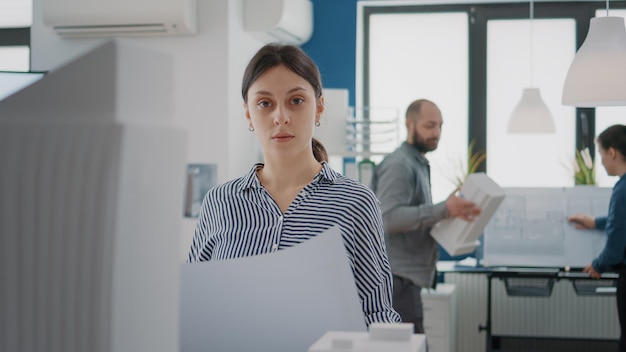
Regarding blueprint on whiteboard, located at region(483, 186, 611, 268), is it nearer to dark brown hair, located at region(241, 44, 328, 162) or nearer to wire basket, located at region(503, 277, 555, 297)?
wire basket, located at region(503, 277, 555, 297)

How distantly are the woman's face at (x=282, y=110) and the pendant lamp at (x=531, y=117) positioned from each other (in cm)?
416

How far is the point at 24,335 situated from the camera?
383 millimetres

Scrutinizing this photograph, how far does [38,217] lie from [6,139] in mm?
41

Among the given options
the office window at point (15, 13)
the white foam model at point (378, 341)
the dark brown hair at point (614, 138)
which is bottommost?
the white foam model at point (378, 341)

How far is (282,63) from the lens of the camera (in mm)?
1330

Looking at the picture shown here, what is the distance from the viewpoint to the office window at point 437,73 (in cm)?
632

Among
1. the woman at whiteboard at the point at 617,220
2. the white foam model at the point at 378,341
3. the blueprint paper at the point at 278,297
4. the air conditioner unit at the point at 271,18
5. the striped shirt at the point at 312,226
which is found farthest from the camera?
the air conditioner unit at the point at 271,18

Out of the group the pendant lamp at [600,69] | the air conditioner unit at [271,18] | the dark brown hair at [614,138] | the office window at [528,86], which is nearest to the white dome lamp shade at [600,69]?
the pendant lamp at [600,69]

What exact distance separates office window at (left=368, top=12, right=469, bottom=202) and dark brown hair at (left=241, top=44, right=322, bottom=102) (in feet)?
16.2

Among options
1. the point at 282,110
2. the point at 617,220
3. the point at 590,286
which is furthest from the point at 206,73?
the point at 282,110

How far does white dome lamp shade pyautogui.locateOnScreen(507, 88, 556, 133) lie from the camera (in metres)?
5.25

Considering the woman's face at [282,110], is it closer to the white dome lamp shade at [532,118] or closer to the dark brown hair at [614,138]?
the dark brown hair at [614,138]

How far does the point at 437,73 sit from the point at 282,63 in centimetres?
512

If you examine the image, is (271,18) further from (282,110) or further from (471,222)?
(282,110)
